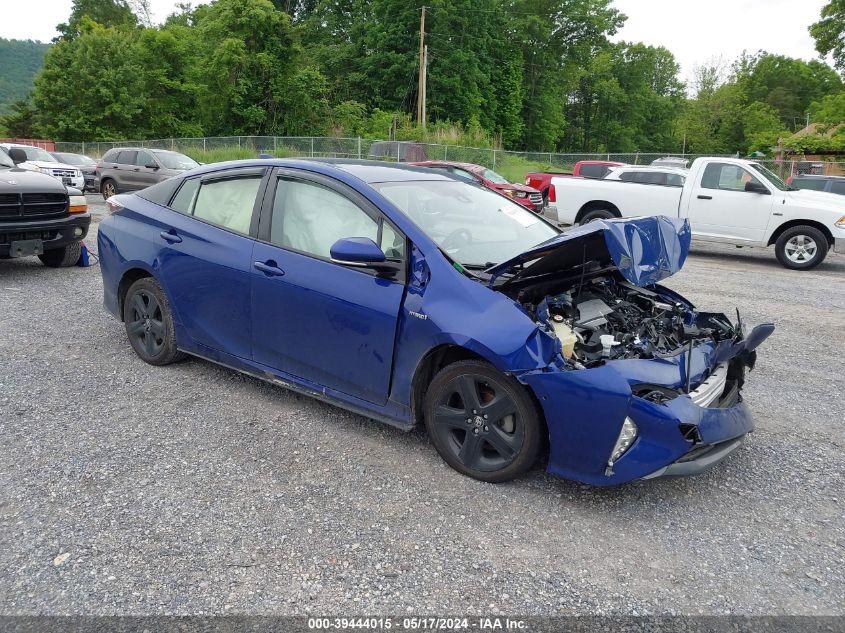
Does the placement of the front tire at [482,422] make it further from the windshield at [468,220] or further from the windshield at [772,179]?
the windshield at [772,179]

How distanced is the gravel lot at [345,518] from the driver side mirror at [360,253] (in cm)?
109

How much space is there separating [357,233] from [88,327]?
3659mm

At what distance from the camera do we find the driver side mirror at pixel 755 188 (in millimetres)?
11062

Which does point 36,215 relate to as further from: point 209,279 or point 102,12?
point 102,12

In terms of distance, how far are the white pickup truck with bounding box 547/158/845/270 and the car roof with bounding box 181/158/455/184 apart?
857 centimetres

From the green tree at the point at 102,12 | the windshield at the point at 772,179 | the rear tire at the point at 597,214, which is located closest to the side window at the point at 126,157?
the rear tire at the point at 597,214

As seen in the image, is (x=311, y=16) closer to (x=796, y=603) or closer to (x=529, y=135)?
(x=529, y=135)

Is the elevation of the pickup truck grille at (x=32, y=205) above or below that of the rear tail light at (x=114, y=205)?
below

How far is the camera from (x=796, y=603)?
248 cm

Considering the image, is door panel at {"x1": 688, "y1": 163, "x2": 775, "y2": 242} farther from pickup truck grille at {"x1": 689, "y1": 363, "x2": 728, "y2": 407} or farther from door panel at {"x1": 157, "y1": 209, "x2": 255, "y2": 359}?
door panel at {"x1": 157, "y1": 209, "x2": 255, "y2": 359}

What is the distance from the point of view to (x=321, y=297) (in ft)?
12.0

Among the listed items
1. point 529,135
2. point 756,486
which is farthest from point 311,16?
point 756,486

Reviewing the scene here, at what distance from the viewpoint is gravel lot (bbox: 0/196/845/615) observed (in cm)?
250

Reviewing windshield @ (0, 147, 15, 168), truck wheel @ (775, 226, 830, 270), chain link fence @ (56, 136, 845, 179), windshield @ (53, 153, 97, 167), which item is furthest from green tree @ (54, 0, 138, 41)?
truck wheel @ (775, 226, 830, 270)
